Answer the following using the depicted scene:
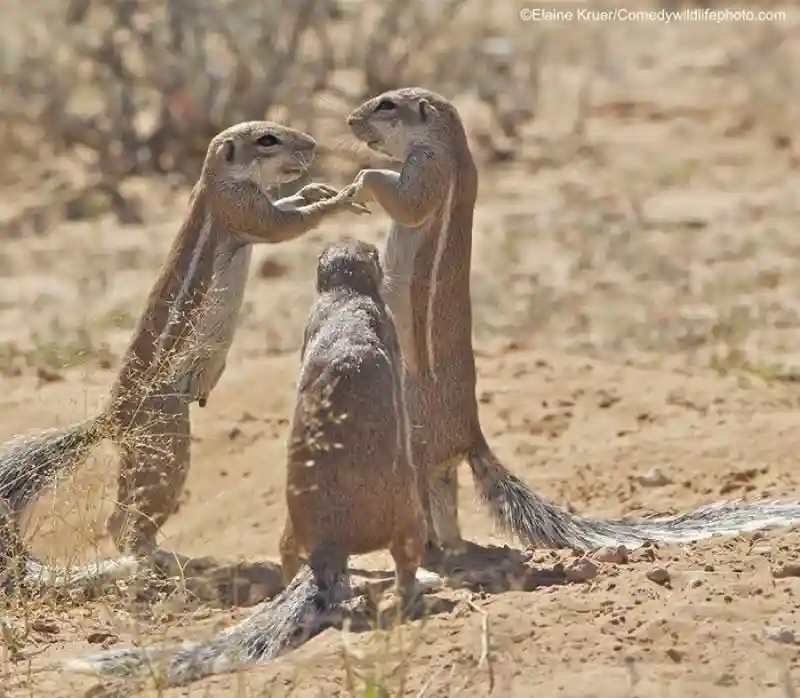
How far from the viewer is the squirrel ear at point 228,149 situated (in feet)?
22.8

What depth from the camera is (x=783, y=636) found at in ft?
15.1

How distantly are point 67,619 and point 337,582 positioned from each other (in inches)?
40.7

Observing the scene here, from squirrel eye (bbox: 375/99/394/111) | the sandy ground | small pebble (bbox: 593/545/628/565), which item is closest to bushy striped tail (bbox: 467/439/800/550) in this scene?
the sandy ground

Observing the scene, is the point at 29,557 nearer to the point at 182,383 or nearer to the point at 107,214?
the point at 182,383

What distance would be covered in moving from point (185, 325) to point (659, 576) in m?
1.99

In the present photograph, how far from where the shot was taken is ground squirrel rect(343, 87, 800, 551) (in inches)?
255

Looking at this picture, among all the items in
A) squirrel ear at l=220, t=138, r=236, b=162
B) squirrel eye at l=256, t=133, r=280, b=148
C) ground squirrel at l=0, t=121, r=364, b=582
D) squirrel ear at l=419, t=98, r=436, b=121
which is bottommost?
ground squirrel at l=0, t=121, r=364, b=582

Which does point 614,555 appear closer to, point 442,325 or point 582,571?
point 582,571

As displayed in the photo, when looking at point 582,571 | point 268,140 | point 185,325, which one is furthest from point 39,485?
Answer: point 582,571

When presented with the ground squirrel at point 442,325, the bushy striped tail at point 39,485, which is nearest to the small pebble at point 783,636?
the ground squirrel at point 442,325

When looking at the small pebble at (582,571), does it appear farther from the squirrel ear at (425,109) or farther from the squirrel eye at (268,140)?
the squirrel eye at (268,140)

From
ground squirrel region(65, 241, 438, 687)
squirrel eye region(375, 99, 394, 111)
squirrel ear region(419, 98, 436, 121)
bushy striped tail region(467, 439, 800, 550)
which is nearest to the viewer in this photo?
ground squirrel region(65, 241, 438, 687)

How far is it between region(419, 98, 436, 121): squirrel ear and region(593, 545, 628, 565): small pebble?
74.2 inches

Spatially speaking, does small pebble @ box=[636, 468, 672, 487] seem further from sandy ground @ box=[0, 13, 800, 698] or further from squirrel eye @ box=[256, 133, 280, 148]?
squirrel eye @ box=[256, 133, 280, 148]
